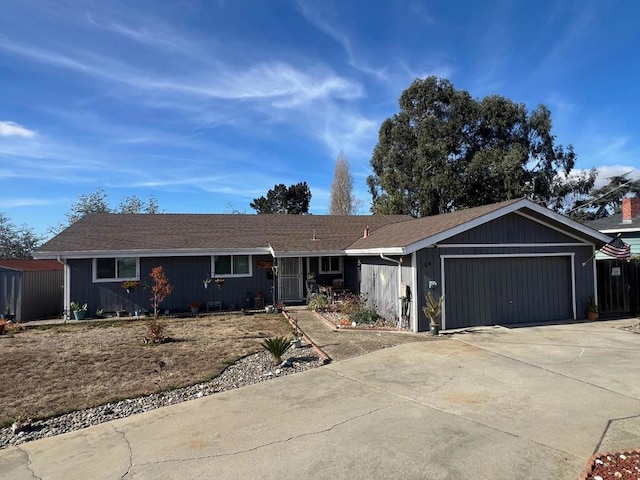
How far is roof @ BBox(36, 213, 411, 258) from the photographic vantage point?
591 inches

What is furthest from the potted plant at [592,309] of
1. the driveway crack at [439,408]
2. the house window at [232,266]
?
the house window at [232,266]

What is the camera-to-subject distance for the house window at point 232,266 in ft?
53.0

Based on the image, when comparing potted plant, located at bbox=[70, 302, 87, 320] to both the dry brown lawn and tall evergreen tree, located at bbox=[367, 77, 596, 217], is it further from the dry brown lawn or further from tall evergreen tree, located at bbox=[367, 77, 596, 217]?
tall evergreen tree, located at bbox=[367, 77, 596, 217]

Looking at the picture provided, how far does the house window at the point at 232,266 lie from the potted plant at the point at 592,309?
11647 millimetres

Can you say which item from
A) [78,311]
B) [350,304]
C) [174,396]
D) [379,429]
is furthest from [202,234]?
[379,429]

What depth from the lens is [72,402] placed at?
6012 mm

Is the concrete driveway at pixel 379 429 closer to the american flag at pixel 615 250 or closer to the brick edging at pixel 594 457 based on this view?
the brick edging at pixel 594 457

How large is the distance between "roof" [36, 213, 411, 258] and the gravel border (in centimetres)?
767

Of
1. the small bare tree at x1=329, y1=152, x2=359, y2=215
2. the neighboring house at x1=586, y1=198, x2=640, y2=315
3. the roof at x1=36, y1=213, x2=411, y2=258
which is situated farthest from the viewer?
the small bare tree at x1=329, y1=152, x2=359, y2=215

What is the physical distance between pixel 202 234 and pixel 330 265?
556 centimetres

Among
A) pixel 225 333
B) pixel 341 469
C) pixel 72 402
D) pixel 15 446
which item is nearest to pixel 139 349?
pixel 225 333

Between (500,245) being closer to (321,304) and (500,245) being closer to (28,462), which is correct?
(321,304)

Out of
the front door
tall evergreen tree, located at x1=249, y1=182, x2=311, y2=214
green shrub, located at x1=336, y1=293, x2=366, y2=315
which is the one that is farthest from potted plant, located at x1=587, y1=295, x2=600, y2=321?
tall evergreen tree, located at x1=249, y1=182, x2=311, y2=214

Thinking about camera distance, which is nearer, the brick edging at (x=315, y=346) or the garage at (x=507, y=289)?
the brick edging at (x=315, y=346)
